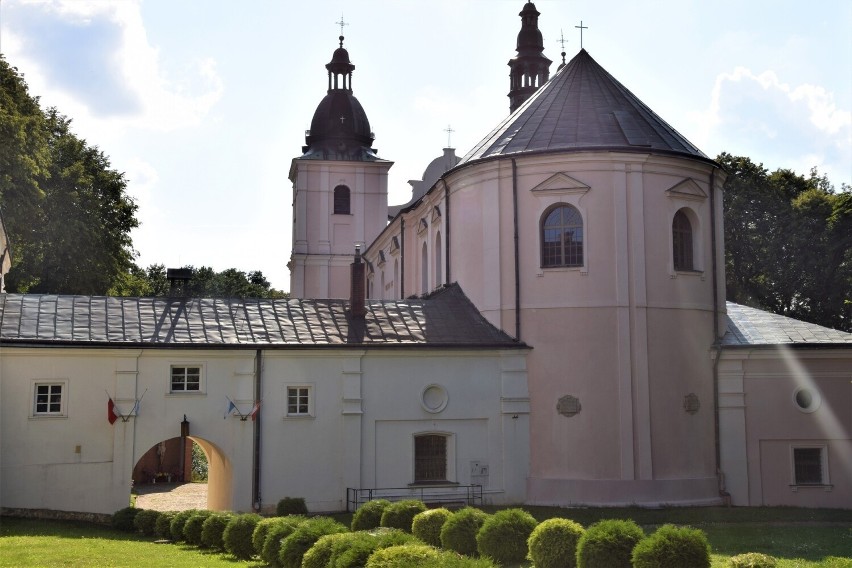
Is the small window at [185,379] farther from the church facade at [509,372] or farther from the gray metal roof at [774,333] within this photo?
the gray metal roof at [774,333]

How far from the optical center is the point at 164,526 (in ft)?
69.8

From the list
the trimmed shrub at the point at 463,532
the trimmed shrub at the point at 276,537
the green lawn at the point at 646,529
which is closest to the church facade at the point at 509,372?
the green lawn at the point at 646,529

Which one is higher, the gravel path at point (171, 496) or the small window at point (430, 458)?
the small window at point (430, 458)

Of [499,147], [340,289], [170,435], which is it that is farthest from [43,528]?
[340,289]

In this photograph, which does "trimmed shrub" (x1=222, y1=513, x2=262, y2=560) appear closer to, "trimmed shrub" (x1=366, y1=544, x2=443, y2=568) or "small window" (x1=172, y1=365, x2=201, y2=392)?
"trimmed shrub" (x1=366, y1=544, x2=443, y2=568)

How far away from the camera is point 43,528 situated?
72.4 ft

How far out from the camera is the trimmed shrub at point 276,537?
16328 mm

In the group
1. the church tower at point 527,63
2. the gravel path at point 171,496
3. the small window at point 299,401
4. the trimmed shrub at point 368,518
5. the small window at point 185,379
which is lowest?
the gravel path at point 171,496

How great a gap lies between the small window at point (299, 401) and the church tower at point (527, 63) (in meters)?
28.0

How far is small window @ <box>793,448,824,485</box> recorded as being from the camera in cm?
2736

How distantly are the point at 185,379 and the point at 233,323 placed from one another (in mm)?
2192

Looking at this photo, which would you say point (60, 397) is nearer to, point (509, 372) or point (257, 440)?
point (257, 440)

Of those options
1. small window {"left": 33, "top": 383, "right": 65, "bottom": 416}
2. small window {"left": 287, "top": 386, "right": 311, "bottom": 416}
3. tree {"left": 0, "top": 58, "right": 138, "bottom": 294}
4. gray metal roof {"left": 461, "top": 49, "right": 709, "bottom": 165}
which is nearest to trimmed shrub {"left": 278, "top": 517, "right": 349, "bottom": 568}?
small window {"left": 287, "top": 386, "right": 311, "bottom": 416}

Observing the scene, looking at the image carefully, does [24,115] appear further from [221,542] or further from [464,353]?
[221,542]
